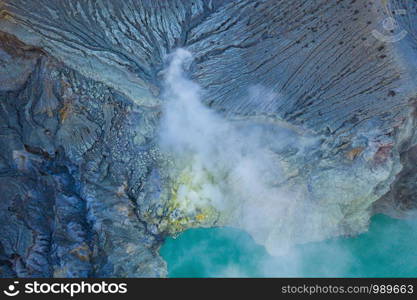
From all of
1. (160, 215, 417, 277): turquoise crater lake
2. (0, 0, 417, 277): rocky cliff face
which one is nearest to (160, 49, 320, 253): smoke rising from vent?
(0, 0, 417, 277): rocky cliff face

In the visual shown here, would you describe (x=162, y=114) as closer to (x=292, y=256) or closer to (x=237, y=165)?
(x=237, y=165)

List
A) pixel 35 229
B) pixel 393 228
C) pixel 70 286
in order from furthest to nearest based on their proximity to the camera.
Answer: pixel 393 228 → pixel 35 229 → pixel 70 286

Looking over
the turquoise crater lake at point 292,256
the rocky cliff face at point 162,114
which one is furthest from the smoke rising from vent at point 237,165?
the turquoise crater lake at point 292,256

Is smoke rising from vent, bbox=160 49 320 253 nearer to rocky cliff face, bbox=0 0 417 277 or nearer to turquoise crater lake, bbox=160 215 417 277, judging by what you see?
rocky cliff face, bbox=0 0 417 277

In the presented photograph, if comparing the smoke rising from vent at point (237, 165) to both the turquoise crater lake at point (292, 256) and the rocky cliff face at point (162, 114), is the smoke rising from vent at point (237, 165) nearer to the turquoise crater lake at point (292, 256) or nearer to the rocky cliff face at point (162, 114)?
the rocky cliff face at point (162, 114)

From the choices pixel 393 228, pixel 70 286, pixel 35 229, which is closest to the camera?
pixel 70 286

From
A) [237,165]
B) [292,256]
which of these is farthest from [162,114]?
[292,256]

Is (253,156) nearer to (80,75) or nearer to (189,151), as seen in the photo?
(189,151)

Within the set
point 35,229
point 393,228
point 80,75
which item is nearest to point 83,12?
point 80,75
